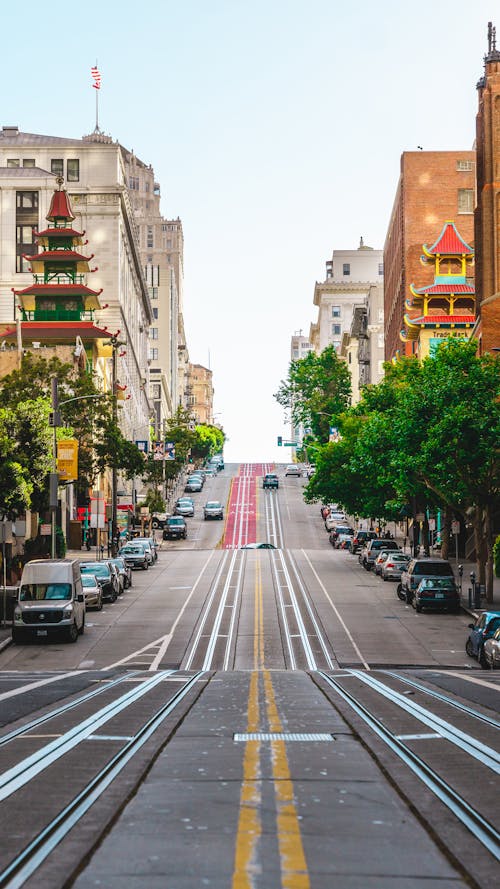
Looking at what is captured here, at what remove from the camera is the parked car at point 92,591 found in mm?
42219

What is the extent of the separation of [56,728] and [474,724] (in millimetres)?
5267

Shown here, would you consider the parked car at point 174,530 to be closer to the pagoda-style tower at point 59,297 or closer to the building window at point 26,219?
the pagoda-style tower at point 59,297

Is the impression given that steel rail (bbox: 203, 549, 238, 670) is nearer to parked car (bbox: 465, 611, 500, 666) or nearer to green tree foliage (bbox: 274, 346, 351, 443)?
parked car (bbox: 465, 611, 500, 666)

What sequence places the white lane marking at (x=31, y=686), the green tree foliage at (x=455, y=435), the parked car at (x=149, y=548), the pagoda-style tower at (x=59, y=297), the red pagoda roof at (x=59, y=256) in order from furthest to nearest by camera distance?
the red pagoda roof at (x=59, y=256)
the pagoda-style tower at (x=59, y=297)
the parked car at (x=149, y=548)
the green tree foliage at (x=455, y=435)
the white lane marking at (x=31, y=686)

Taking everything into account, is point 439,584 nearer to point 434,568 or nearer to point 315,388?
point 434,568

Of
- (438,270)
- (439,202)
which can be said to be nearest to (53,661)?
(438,270)

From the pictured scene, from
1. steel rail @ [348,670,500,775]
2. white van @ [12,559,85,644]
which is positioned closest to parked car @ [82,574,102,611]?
white van @ [12,559,85,644]

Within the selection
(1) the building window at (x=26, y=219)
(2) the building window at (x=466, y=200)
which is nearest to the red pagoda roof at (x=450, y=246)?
(2) the building window at (x=466, y=200)

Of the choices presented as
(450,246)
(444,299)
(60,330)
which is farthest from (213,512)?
(450,246)

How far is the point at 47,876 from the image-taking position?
709 cm

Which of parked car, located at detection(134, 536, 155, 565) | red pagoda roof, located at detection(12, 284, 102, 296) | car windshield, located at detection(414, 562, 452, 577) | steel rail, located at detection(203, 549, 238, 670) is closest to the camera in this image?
steel rail, located at detection(203, 549, 238, 670)

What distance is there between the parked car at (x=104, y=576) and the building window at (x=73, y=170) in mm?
92967

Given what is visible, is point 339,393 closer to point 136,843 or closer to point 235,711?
point 235,711

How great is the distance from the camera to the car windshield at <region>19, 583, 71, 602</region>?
32.9 meters
